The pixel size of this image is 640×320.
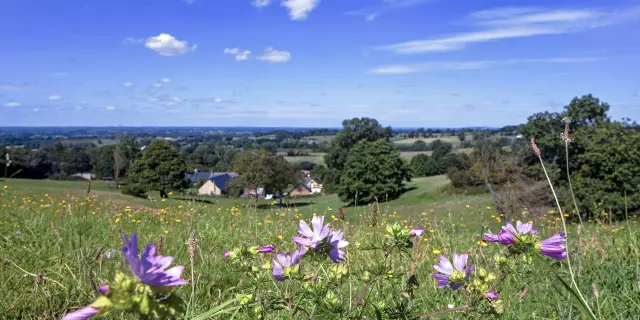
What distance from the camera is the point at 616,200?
24547 mm

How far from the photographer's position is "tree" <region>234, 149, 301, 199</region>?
132 feet

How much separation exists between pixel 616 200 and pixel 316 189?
53.5 m

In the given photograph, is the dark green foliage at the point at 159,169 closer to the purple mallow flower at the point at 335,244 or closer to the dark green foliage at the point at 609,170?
the dark green foliage at the point at 609,170

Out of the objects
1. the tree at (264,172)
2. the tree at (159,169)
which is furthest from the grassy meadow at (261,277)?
the tree at (159,169)

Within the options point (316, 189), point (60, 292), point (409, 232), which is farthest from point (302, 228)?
point (316, 189)

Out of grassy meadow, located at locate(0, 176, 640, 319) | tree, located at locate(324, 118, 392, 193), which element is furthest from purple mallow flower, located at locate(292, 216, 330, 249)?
tree, located at locate(324, 118, 392, 193)

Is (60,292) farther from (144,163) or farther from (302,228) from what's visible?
(144,163)

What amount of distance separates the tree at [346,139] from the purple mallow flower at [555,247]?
55657mm

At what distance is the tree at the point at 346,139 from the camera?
190 ft

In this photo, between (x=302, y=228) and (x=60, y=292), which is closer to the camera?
(x=302, y=228)

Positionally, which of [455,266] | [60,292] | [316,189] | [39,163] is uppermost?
[455,266]

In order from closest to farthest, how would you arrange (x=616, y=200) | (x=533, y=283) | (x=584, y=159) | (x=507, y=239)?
1. (x=507, y=239)
2. (x=533, y=283)
3. (x=616, y=200)
4. (x=584, y=159)

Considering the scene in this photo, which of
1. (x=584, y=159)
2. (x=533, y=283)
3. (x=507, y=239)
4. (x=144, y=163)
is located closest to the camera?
(x=507, y=239)

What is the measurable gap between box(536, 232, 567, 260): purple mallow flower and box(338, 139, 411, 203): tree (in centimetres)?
4187
